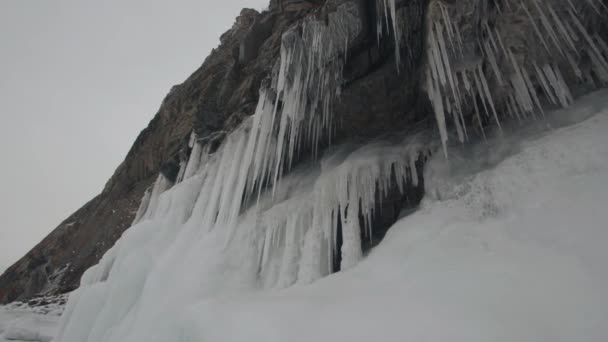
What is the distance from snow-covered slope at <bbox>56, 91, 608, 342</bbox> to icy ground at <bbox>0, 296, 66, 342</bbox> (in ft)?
18.2

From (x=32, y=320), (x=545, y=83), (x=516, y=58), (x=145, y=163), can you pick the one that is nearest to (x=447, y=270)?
(x=545, y=83)

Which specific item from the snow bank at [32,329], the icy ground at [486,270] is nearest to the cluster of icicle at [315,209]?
the icy ground at [486,270]

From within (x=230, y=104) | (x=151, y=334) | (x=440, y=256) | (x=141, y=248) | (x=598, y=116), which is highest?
(x=230, y=104)

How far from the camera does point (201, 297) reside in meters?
4.45

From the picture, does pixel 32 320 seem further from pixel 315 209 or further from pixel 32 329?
pixel 315 209

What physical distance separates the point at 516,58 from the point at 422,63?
107cm

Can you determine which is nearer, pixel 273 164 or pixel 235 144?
pixel 273 164

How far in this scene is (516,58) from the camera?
4.17 meters

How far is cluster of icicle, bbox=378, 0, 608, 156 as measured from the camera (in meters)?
3.85

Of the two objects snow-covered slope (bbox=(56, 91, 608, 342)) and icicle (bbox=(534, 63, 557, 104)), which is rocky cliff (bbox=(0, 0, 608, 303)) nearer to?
icicle (bbox=(534, 63, 557, 104))

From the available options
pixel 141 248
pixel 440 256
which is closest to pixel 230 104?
pixel 141 248

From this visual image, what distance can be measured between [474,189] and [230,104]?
5771 mm

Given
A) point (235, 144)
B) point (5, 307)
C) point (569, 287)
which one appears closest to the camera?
point (569, 287)

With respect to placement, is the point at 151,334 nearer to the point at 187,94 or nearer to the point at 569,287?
the point at 569,287
